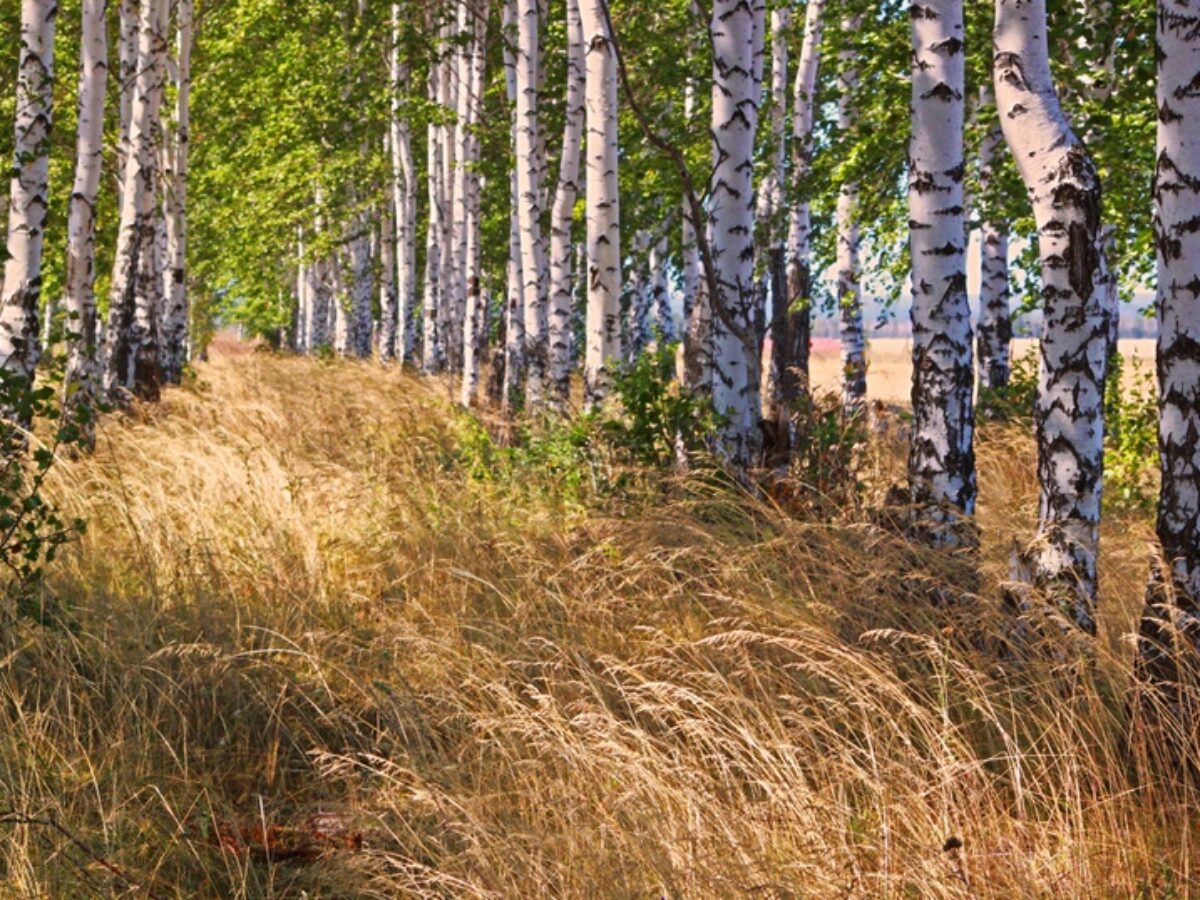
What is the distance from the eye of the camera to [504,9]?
55.4ft

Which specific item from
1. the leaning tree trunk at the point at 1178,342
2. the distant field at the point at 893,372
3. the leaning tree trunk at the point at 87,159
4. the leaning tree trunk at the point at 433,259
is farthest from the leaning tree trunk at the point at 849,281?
the leaning tree trunk at the point at 1178,342

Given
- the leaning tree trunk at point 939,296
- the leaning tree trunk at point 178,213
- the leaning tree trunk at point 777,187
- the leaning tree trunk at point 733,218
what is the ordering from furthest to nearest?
the leaning tree trunk at point 178,213
the leaning tree trunk at point 777,187
the leaning tree trunk at point 733,218
the leaning tree trunk at point 939,296

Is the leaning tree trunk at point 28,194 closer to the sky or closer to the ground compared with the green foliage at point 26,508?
closer to the sky

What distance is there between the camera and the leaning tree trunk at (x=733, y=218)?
823 centimetres

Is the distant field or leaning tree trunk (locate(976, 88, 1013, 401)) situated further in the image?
leaning tree trunk (locate(976, 88, 1013, 401))

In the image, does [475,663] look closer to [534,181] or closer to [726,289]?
[726,289]

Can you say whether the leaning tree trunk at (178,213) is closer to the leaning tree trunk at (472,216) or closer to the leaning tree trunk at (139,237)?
the leaning tree trunk at (139,237)

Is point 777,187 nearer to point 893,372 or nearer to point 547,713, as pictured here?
point 547,713

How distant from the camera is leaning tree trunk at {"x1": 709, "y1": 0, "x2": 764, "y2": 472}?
8.23 metres

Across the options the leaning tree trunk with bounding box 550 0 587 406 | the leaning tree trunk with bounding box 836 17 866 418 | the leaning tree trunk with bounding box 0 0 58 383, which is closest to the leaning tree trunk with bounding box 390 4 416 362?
the leaning tree trunk with bounding box 836 17 866 418

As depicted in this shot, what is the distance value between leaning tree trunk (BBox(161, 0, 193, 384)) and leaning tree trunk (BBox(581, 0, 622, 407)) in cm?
847

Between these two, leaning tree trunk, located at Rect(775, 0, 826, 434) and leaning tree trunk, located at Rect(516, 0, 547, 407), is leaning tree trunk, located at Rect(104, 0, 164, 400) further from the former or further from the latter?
leaning tree trunk, located at Rect(775, 0, 826, 434)

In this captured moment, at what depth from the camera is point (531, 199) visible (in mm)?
13047

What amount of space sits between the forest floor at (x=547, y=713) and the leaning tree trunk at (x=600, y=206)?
2.20 m
